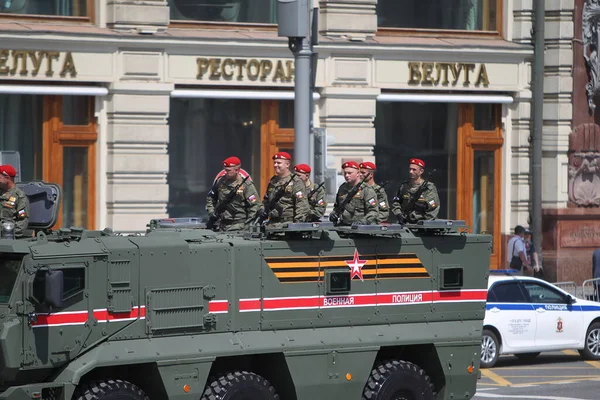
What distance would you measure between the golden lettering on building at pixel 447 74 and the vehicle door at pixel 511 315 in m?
8.05

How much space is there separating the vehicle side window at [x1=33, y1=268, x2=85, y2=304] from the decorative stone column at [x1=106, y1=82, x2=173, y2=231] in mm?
12150

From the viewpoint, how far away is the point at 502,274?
22.5 m

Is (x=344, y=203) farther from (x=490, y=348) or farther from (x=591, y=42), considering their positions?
(x=591, y=42)

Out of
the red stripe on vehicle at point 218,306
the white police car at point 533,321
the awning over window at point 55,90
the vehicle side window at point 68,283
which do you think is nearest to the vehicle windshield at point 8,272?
the vehicle side window at point 68,283

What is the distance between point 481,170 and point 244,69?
5.90 meters

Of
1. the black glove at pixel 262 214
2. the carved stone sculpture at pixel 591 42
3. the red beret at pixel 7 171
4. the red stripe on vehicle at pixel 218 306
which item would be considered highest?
the carved stone sculpture at pixel 591 42

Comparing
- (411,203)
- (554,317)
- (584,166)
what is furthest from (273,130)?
(411,203)

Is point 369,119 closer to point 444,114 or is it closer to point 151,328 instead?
point 444,114

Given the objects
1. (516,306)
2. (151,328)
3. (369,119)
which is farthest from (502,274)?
(151,328)

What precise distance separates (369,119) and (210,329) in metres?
14.0

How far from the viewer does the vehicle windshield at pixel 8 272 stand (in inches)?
511

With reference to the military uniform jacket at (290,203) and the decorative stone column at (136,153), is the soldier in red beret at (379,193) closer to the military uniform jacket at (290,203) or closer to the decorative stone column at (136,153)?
the military uniform jacket at (290,203)

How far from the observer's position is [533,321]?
67.5 feet

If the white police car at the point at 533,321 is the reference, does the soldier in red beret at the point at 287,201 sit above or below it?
above
